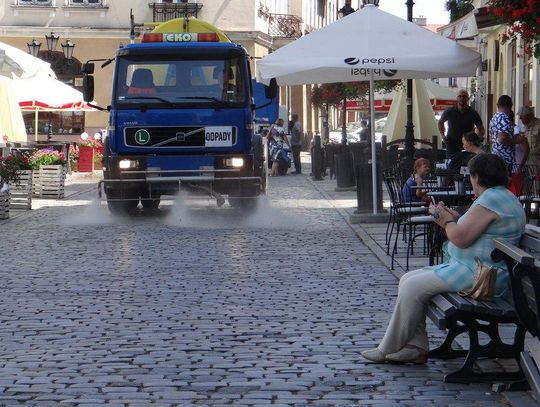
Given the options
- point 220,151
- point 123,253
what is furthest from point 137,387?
point 220,151

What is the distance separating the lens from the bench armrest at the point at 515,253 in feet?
21.0

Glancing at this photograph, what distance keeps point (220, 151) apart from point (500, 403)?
546 inches

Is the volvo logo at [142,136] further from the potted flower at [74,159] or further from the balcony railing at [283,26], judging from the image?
the balcony railing at [283,26]

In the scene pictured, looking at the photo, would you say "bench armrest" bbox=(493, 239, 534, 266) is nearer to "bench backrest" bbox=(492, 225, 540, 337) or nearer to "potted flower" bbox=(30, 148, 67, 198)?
"bench backrest" bbox=(492, 225, 540, 337)

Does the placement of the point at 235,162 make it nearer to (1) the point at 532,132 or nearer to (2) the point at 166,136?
(2) the point at 166,136

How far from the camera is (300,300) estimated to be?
438 inches

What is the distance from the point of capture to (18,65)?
24.3m

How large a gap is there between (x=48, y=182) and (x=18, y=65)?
324cm

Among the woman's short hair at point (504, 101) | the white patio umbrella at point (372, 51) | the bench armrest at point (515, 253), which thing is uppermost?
the white patio umbrella at point (372, 51)

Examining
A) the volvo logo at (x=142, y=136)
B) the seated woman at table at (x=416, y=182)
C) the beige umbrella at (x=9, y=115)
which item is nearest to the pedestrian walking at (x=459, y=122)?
the volvo logo at (x=142, y=136)

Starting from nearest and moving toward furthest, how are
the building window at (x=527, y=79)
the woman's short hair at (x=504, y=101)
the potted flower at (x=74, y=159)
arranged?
the woman's short hair at (x=504, y=101) → the building window at (x=527, y=79) → the potted flower at (x=74, y=159)

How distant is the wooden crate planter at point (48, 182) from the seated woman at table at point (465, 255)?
19.2 meters

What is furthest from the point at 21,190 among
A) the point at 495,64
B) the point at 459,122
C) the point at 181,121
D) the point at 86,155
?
the point at 86,155

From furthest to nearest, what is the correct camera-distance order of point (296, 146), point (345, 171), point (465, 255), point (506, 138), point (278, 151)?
point (296, 146) → point (278, 151) → point (345, 171) → point (506, 138) → point (465, 255)
